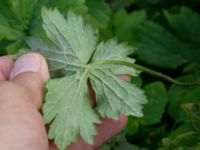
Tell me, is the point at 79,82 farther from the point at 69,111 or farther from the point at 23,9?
the point at 23,9

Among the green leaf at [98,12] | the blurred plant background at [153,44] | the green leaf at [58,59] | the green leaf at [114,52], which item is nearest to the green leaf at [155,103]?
the blurred plant background at [153,44]

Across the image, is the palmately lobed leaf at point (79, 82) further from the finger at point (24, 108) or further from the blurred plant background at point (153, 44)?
the blurred plant background at point (153, 44)

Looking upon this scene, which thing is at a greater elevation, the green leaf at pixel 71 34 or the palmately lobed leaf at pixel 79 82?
the green leaf at pixel 71 34

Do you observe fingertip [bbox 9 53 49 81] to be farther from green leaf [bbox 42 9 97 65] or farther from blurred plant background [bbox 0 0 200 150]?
blurred plant background [bbox 0 0 200 150]

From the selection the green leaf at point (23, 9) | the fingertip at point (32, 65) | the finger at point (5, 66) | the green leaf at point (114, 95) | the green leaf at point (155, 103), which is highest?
the green leaf at point (23, 9)

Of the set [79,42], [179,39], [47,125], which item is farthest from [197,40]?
[47,125]

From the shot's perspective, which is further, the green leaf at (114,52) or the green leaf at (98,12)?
the green leaf at (98,12)

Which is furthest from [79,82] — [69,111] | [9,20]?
[9,20]

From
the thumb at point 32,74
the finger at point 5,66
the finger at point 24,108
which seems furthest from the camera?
the finger at point 5,66
